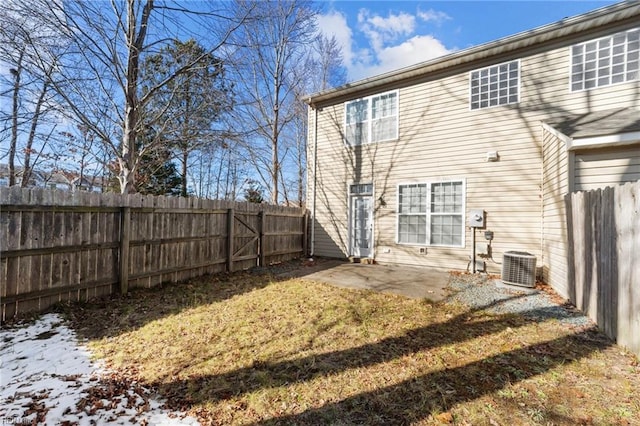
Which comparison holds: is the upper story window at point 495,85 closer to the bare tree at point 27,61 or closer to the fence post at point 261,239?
the fence post at point 261,239

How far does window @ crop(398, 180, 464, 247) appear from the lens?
7469mm

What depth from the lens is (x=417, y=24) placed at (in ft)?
30.6

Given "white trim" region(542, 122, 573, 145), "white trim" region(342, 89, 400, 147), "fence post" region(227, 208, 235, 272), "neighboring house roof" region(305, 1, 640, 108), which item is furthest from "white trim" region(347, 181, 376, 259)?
"white trim" region(542, 122, 573, 145)

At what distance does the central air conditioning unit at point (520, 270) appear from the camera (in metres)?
5.59

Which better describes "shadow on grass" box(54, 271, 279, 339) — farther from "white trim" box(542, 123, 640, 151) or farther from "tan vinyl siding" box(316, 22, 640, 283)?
"white trim" box(542, 123, 640, 151)

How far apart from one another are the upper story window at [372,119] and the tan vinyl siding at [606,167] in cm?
441

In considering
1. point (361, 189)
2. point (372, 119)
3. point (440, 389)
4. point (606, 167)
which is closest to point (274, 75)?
point (372, 119)

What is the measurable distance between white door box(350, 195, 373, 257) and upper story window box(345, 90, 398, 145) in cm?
188

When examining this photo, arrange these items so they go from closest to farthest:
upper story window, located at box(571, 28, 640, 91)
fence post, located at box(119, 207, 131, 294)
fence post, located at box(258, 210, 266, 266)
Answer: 1. fence post, located at box(119, 207, 131, 294)
2. upper story window, located at box(571, 28, 640, 91)
3. fence post, located at box(258, 210, 266, 266)

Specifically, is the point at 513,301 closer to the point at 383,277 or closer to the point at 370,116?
the point at 383,277

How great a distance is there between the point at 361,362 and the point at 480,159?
246 inches

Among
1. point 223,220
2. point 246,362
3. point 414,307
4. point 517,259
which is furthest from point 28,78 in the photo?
point 517,259

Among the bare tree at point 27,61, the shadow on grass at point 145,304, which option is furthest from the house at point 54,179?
the shadow on grass at point 145,304

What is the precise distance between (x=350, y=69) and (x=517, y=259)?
14.7 m
